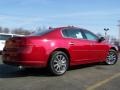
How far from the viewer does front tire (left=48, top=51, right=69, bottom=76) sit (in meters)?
10.1

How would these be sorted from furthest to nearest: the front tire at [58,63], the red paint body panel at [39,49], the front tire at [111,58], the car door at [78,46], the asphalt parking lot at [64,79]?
1. the front tire at [111,58]
2. the car door at [78,46]
3. the front tire at [58,63]
4. the red paint body panel at [39,49]
5. the asphalt parking lot at [64,79]

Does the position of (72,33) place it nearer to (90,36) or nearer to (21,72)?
(90,36)

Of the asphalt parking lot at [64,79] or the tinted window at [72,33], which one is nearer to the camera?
the asphalt parking lot at [64,79]

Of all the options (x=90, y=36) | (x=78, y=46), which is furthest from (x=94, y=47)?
(x=78, y=46)

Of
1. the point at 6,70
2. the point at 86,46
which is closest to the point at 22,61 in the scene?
the point at 6,70

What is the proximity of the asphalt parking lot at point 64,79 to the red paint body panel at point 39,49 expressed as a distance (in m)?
0.43

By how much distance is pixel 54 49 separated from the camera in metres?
10.2

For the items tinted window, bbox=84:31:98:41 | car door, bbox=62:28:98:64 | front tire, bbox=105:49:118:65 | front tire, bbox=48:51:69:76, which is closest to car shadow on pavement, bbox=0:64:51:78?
front tire, bbox=48:51:69:76

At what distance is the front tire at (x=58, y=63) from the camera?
33.1ft

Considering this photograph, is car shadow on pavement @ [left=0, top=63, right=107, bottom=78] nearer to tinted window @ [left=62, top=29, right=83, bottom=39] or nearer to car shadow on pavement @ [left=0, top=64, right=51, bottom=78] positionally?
car shadow on pavement @ [left=0, top=64, right=51, bottom=78]

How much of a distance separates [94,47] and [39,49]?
2705mm

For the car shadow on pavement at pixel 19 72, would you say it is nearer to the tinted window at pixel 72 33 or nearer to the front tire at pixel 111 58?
the tinted window at pixel 72 33

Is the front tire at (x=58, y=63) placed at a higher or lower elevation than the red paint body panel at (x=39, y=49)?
lower

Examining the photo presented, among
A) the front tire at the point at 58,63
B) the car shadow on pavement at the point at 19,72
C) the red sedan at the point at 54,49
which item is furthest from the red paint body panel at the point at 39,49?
the car shadow on pavement at the point at 19,72
